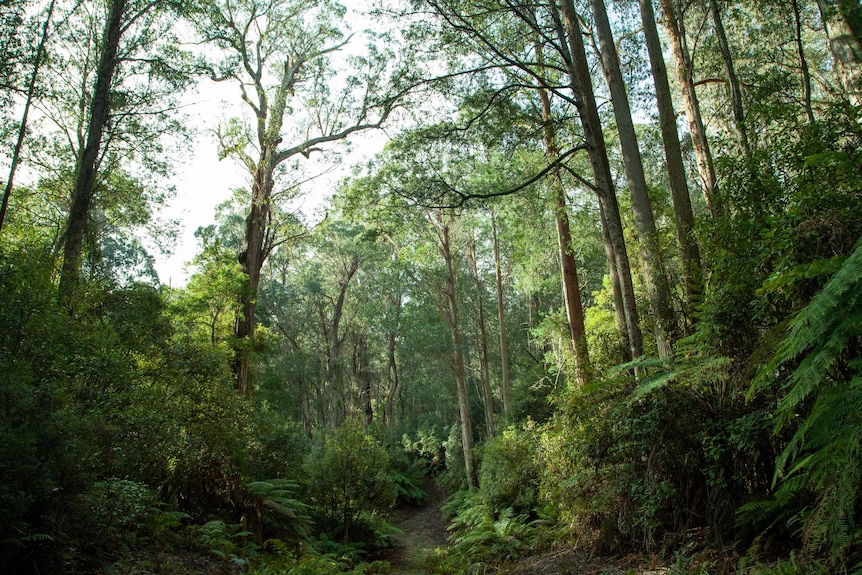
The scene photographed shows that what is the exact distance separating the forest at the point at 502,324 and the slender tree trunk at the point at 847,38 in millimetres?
57

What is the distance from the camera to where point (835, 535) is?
9.25 ft

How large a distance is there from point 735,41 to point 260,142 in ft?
47.4

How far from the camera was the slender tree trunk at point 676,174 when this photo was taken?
6.59 meters

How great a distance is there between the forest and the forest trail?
8.3 inches

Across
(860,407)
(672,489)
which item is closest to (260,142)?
(672,489)

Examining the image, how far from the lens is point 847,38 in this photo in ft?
32.5

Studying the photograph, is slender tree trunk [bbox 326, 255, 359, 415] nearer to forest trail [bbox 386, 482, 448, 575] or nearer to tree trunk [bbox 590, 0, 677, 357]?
forest trail [bbox 386, 482, 448, 575]

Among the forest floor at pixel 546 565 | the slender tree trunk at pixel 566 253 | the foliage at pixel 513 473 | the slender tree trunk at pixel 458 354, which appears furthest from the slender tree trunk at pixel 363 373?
the forest floor at pixel 546 565

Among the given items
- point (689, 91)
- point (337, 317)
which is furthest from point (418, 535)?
point (337, 317)

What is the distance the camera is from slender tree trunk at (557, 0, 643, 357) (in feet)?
24.1

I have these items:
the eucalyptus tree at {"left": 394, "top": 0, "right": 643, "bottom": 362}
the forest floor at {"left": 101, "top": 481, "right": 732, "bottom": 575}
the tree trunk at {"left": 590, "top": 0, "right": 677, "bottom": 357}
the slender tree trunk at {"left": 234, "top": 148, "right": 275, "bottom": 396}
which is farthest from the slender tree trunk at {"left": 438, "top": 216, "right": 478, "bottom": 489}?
the tree trunk at {"left": 590, "top": 0, "right": 677, "bottom": 357}

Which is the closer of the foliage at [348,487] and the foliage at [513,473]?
the foliage at [513,473]

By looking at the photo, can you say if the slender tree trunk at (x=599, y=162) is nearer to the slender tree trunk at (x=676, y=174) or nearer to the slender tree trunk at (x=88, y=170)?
the slender tree trunk at (x=676, y=174)

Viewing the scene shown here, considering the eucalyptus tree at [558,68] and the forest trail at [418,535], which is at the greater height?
the eucalyptus tree at [558,68]
